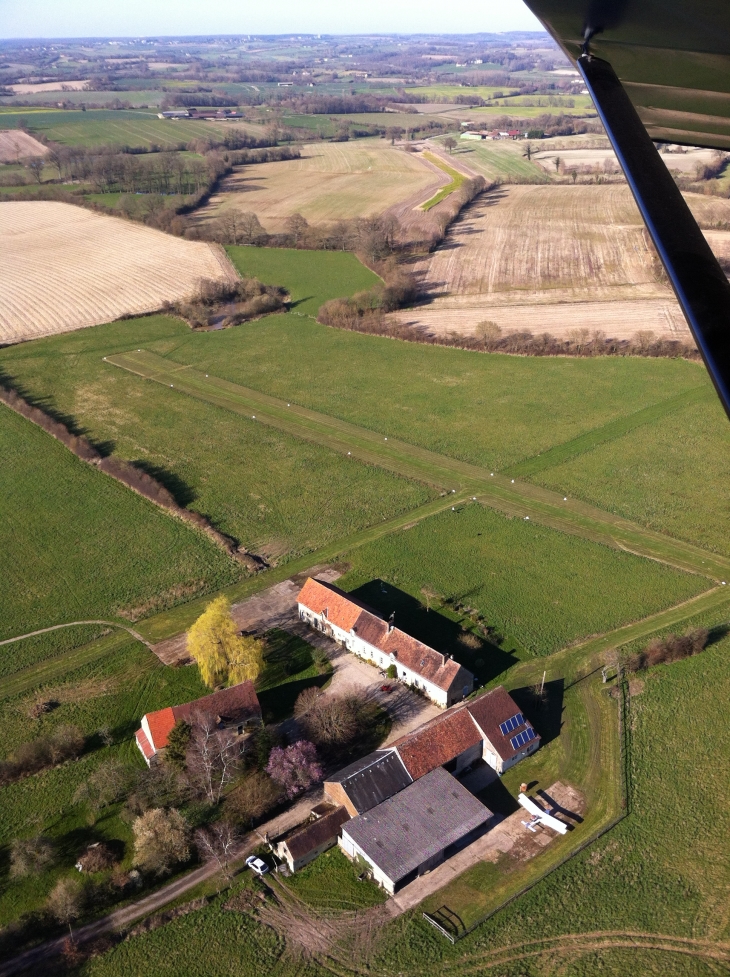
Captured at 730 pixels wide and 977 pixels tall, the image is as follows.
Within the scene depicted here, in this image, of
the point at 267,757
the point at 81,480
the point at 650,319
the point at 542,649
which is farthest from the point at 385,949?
the point at 650,319

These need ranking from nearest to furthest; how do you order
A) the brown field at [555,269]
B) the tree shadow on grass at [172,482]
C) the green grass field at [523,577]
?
Result: the green grass field at [523,577] < the tree shadow on grass at [172,482] < the brown field at [555,269]

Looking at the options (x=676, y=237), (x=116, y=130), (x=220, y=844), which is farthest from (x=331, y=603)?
(x=116, y=130)

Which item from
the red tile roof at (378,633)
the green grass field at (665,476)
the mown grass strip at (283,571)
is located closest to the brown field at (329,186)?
the green grass field at (665,476)

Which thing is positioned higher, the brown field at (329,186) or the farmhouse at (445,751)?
the brown field at (329,186)

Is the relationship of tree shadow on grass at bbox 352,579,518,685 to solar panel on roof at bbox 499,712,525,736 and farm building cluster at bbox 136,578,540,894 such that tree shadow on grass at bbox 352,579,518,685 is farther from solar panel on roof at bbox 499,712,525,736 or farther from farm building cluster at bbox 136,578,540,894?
solar panel on roof at bbox 499,712,525,736

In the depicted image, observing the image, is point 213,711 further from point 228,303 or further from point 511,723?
point 228,303

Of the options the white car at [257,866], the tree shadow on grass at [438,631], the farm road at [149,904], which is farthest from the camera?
the tree shadow on grass at [438,631]

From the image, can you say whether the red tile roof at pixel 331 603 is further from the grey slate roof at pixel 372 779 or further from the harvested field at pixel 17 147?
the harvested field at pixel 17 147

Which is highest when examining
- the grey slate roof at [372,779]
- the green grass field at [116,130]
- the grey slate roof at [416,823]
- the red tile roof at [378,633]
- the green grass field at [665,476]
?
the green grass field at [116,130]

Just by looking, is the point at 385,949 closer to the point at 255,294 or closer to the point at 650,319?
the point at 650,319
